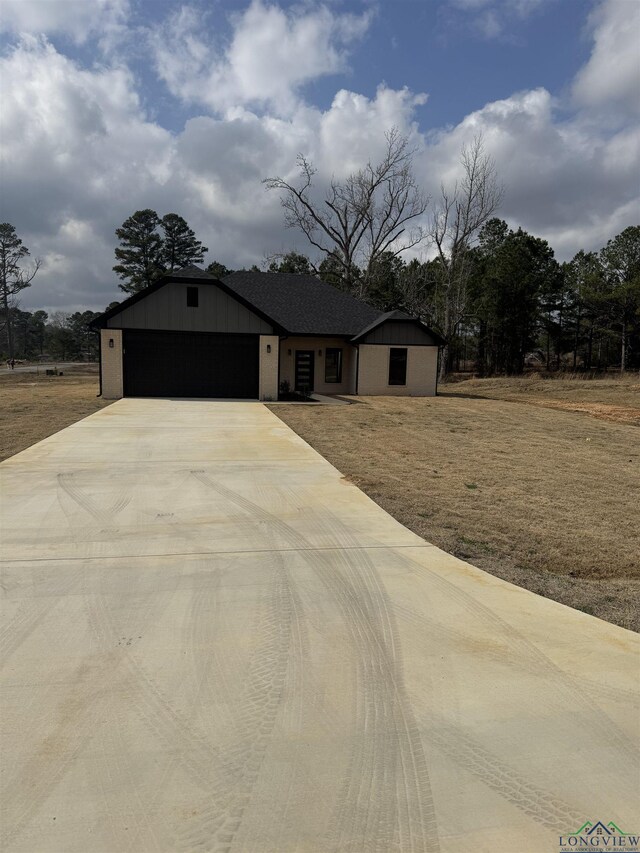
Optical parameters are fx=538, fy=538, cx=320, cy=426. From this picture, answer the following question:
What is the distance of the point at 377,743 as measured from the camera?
7.65 feet

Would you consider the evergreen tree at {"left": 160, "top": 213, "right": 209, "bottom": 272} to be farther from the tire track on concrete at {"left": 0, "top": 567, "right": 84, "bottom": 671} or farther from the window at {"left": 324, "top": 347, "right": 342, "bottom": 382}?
the tire track on concrete at {"left": 0, "top": 567, "right": 84, "bottom": 671}

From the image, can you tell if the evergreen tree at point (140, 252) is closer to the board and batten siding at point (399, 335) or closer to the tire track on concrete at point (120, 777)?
the board and batten siding at point (399, 335)

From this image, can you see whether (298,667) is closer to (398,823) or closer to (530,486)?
(398,823)

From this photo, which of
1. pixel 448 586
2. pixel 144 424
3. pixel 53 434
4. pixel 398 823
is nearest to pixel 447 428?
pixel 144 424

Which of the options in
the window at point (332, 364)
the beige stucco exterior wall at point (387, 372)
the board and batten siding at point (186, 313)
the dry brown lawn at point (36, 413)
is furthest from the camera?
the window at point (332, 364)

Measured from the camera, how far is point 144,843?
1849mm

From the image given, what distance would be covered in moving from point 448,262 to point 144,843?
39.5m

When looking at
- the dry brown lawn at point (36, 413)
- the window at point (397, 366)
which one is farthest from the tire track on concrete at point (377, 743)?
the window at point (397, 366)

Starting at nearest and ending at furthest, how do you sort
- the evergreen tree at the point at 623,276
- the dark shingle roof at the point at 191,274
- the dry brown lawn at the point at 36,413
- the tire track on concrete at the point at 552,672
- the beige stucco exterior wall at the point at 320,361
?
the tire track on concrete at the point at 552,672 → the dry brown lawn at the point at 36,413 → the dark shingle roof at the point at 191,274 → the beige stucco exterior wall at the point at 320,361 → the evergreen tree at the point at 623,276

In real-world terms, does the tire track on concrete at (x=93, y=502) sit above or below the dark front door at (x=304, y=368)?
below

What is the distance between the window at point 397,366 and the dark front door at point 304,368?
3.64 m

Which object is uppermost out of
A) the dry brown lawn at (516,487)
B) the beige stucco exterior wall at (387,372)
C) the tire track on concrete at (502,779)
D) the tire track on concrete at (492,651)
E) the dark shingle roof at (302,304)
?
the dark shingle roof at (302,304)

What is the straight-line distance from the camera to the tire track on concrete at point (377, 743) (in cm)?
191

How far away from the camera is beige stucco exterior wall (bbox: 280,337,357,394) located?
24453mm
